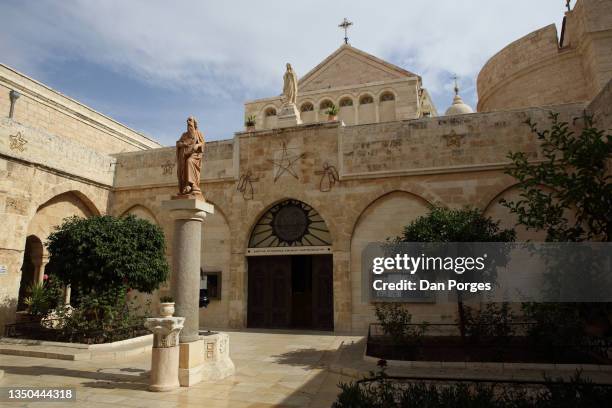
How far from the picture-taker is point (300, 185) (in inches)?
555

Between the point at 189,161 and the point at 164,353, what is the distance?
3.31 meters

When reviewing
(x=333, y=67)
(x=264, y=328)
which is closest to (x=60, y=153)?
(x=264, y=328)

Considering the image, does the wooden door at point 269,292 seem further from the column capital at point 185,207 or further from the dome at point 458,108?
the dome at point 458,108

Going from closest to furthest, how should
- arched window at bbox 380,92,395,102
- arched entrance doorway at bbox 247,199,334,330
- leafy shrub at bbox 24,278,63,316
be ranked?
leafy shrub at bbox 24,278,63,316 < arched entrance doorway at bbox 247,199,334,330 < arched window at bbox 380,92,395,102

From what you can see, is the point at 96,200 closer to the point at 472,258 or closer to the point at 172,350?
the point at 172,350

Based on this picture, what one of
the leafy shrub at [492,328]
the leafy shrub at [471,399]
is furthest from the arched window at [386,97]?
the leafy shrub at [471,399]

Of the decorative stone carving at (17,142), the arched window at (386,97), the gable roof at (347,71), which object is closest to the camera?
the decorative stone carving at (17,142)

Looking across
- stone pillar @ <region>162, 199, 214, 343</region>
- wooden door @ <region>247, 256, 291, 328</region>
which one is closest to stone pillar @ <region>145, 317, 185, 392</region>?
stone pillar @ <region>162, 199, 214, 343</region>

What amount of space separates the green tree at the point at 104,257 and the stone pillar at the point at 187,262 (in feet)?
13.6

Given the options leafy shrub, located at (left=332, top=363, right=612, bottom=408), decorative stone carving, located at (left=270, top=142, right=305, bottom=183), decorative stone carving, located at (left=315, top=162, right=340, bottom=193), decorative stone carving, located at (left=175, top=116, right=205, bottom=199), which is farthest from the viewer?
decorative stone carving, located at (left=270, top=142, right=305, bottom=183)

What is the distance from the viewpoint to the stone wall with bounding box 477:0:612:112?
14.5 metres

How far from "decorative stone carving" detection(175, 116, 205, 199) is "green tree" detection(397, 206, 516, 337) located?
4940 mm

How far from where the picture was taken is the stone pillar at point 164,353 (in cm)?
635

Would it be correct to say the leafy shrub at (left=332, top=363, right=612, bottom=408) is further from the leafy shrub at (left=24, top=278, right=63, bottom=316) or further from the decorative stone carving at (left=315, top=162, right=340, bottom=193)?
the leafy shrub at (left=24, top=278, right=63, bottom=316)
